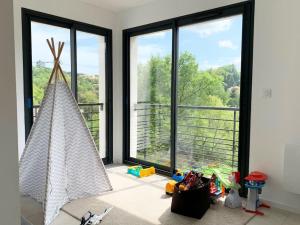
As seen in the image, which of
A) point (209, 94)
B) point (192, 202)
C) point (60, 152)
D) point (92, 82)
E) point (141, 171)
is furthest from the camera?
point (92, 82)

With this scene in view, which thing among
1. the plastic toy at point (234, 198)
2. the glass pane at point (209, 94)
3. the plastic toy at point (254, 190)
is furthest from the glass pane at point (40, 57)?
the plastic toy at point (254, 190)

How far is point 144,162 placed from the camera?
4059 millimetres

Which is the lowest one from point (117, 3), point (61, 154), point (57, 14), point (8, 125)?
point (61, 154)

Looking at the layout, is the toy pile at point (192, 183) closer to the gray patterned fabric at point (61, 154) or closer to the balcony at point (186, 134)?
the balcony at point (186, 134)

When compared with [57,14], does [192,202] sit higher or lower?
lower

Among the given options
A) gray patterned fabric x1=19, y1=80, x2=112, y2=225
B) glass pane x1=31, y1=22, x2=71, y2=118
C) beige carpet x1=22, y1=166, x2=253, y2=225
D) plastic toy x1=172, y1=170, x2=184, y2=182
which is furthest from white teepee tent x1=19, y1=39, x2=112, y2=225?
plastic toy x1=172, y1=170, x2=184, y2=182

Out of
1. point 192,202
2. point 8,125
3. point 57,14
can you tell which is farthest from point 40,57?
point 8,125

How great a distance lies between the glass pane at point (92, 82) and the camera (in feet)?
12.5

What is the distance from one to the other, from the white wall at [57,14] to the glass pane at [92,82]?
22 cm

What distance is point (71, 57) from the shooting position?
3664 millimetres

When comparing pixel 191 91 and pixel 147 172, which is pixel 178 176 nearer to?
pixel 147 172

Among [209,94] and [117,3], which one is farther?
[117,3]

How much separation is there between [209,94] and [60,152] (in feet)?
6.56

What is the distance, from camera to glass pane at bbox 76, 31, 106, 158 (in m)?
3.81
